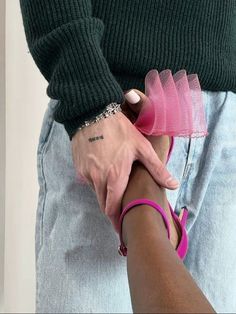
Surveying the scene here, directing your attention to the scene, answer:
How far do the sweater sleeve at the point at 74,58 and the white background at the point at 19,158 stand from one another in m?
0.35

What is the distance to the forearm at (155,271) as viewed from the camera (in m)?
0.36

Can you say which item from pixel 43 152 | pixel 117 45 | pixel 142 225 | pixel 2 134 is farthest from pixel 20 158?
pixel 142 225

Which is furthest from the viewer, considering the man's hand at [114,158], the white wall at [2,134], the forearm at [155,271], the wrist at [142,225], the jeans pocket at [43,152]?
the white wall at [2,134]

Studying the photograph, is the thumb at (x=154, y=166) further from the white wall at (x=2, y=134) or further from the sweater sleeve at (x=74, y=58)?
the white wall at (x=2, y=134)

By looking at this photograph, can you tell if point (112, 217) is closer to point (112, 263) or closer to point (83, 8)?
point (112, 263)

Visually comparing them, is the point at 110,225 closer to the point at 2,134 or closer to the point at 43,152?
the point at 43,152

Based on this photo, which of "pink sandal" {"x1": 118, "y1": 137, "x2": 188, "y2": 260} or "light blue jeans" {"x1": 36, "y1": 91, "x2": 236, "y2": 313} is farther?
"light blue jeans" {"x1": 36, "y1": 91, "x2": 236, "y2": 313}

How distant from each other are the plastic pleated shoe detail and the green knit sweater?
0.04 meters

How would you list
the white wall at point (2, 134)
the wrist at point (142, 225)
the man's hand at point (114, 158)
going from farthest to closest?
the white wall at point (2, 134) < the man's hand at point (114, 158) < the wrist at point (142, 225)

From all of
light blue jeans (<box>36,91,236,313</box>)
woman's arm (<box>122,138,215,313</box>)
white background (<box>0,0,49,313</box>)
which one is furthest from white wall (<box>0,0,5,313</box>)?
woman's arm (<box>122,138,215,313</box>)

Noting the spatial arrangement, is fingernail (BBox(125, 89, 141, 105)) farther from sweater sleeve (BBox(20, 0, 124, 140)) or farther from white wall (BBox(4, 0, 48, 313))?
white wall (BBox(4, 0, 48, 313))

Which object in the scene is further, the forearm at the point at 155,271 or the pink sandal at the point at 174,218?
the pink sandal at the point at 174,218

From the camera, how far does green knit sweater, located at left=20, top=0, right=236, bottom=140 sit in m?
0.60

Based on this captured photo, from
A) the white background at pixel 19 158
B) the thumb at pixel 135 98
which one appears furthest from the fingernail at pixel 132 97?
the white background at pixel 19 158
